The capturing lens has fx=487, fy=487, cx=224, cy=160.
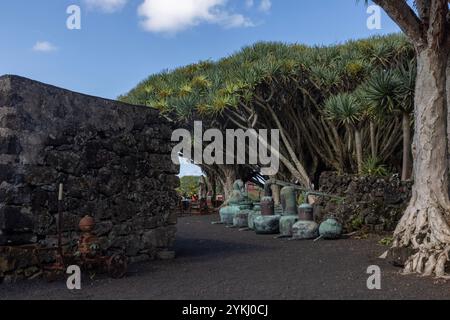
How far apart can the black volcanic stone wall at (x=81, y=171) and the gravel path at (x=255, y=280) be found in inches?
26.6

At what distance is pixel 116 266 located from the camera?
7035 mm

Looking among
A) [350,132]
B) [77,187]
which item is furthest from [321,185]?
[77,187]

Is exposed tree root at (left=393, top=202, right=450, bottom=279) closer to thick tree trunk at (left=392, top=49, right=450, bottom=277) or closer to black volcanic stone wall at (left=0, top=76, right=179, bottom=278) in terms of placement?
thick tree trunk at (left=392, top=49, right=450, bottom=277)

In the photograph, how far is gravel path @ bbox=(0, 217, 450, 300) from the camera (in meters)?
5.94

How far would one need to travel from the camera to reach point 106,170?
814 centimetres

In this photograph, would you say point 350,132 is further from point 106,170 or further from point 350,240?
point 106,170

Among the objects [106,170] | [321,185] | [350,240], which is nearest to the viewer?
[106,170]

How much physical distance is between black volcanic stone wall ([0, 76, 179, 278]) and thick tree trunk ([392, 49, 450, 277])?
428 cm

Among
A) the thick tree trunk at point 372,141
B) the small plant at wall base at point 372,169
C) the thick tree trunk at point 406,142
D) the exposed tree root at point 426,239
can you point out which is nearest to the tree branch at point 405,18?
the exposed tree root at point 426,239

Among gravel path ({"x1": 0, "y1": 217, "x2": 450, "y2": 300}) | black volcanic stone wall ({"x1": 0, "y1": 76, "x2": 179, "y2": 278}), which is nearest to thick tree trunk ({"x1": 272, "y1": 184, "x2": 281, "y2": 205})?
gravel path ({"x1": 0, "y1": 217, "x2": 450, "y2": 300})

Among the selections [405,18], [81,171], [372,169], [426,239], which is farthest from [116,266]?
[372,169]

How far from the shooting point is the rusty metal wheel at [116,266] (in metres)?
7.00
